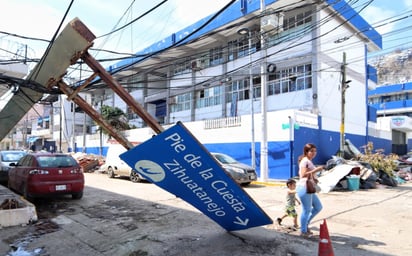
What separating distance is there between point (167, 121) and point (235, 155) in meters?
15.9

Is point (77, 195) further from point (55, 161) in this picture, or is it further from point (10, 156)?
point (10, 156)

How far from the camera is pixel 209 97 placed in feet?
98.2

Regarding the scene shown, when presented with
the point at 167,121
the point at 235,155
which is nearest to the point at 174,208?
the point at 235,155

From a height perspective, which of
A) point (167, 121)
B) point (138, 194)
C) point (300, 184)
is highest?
point (167, 121)

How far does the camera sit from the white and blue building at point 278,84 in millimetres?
16906

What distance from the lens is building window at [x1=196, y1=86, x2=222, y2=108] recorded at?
1137 inches

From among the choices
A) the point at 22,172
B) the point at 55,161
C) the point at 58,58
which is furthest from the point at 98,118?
Answer: the point at 22,172

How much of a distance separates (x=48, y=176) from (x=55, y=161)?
0.61m

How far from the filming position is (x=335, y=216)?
788 centimetres

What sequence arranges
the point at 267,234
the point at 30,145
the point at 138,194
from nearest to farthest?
the point at 267,234 → the point at 138,194 → the point at 30,145

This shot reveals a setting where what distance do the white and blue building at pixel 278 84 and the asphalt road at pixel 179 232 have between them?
18.4 ft

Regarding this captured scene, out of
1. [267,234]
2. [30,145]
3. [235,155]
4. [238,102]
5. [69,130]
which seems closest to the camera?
[267,234]

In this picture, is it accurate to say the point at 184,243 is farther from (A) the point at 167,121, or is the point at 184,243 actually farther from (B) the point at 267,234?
(A) the point at 167,121

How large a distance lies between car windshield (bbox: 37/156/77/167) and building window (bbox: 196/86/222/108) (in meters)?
19.7
